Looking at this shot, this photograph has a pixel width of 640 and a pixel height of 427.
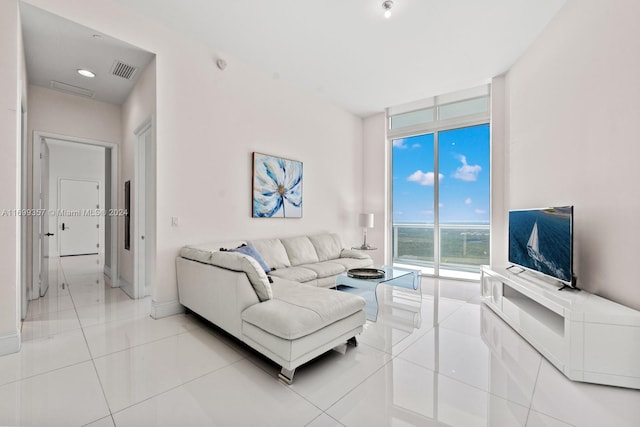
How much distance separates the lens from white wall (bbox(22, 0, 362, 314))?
314 centimetres

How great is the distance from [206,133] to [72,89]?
86.1 inches

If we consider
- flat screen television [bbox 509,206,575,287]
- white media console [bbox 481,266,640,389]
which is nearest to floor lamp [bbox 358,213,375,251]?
flat screen television [bbox 509,206,575,287]

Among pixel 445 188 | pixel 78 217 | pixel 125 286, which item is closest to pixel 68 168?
pixel 78 217

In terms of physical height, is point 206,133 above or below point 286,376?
above

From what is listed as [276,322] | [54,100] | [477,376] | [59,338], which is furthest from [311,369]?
[54,100]

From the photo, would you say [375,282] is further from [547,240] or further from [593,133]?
[593,133]

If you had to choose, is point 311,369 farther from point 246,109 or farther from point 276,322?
point 246,109

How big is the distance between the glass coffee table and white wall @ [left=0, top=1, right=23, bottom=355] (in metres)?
2.96

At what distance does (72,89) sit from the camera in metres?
3.99

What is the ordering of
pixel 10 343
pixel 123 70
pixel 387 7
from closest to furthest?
pixel 10 343 < pixel 387 7 < pixel 123 70

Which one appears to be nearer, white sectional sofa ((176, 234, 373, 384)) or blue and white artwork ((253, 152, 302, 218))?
white sectional sofa ((176, 234, 373, 384))

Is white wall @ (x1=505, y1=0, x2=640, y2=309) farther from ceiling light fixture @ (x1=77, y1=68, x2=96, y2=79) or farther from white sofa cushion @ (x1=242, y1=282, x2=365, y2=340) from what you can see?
ceiling light fixture @ (x1=77, y1=68, x2=96, y2=79)

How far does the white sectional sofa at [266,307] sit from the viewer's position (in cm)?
194

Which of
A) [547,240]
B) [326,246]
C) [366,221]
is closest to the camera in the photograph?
[547,240]
